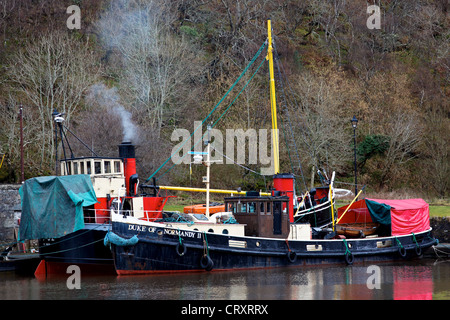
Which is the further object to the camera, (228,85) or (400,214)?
(228,85)

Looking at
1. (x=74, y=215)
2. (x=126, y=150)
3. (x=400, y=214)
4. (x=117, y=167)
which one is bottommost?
(x=400, y=214)

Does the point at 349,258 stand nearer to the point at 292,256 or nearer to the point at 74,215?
the point at 292,256

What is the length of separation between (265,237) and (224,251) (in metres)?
2.62

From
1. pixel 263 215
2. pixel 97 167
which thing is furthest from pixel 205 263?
pixel 97 167

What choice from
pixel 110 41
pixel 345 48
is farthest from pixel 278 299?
pixel 345 48

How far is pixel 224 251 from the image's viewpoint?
1063 inches

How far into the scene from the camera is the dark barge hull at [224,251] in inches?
996

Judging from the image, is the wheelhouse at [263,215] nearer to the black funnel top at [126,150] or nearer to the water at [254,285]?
the water at [254,285]

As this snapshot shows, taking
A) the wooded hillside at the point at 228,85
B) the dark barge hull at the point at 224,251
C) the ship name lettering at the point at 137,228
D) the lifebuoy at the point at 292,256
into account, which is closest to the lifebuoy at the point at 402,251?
the dark barge hull at the point at 224,251

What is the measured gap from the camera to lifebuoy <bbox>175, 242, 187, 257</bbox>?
85.0ft

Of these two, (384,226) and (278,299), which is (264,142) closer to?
(384,226)

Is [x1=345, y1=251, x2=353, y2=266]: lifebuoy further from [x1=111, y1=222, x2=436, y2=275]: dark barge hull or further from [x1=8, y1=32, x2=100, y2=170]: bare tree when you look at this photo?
[x1=8, y1=32, x2=100, y2=170]: bare tree

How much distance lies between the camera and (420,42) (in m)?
70.6

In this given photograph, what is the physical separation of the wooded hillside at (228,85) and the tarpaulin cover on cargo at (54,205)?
15.7 metres
